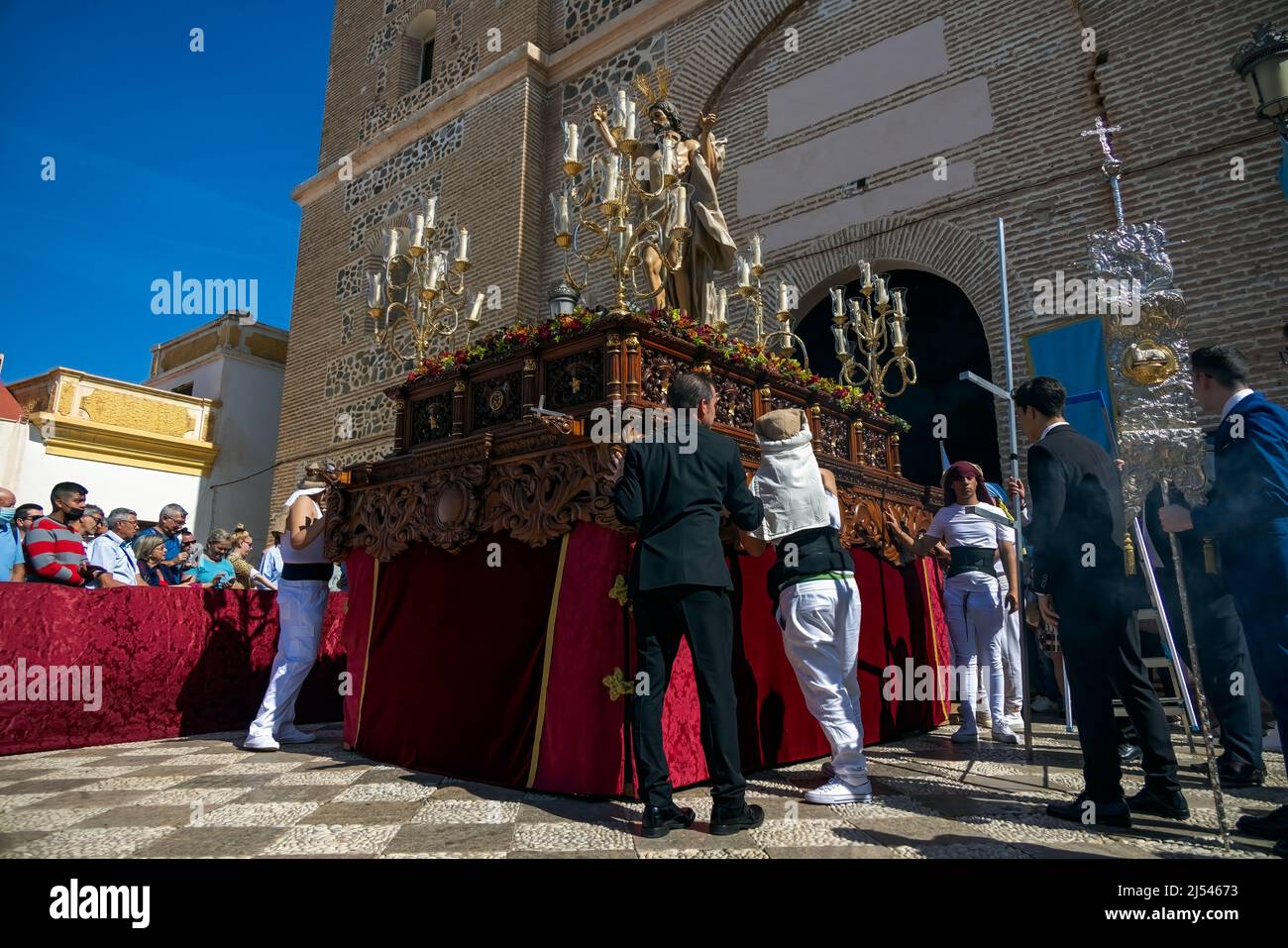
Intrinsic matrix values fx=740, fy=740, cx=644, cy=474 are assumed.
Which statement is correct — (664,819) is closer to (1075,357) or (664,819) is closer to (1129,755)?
(1129,755)

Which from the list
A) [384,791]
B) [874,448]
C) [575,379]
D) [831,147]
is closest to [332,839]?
[384,791]

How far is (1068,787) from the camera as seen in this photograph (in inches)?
140

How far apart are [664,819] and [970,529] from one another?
Result: 3.20 metres

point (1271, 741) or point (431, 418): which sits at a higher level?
point (431, 418)

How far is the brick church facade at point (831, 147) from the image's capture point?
7.33 m

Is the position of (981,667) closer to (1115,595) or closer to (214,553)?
(1115,595)

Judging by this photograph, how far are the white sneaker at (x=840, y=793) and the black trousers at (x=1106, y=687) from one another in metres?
0.88

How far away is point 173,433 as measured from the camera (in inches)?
718

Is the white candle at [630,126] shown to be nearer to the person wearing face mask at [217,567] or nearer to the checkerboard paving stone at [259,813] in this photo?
the checkerboard paving stone at [259,813]

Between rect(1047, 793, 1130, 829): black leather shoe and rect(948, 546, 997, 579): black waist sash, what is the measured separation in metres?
2.20

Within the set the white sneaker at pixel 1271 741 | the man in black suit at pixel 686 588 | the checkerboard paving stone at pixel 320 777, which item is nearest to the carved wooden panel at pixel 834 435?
the man in black suit at pixel 686 588

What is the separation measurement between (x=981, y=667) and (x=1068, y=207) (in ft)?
18.4
